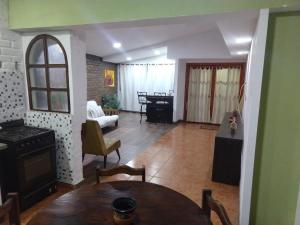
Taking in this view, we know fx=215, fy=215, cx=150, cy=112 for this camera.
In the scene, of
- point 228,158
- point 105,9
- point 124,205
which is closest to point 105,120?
point 228,158

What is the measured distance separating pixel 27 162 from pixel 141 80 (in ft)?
21.6

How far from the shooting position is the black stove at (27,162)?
2.18 meters

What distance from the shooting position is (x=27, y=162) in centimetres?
228

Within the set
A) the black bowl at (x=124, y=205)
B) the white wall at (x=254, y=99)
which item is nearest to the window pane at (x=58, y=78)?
the black bowl at (x=124, y=205)

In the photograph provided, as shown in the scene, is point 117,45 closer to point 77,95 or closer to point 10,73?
point 77,95

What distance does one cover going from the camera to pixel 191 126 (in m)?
6.63

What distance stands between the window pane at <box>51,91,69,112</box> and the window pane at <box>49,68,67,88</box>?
0.09 metres

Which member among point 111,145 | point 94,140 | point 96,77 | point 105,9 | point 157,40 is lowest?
point 111,145

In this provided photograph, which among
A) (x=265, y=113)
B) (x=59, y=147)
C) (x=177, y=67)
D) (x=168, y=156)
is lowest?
(x=168, y=156)

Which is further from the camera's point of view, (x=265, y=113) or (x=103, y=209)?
(x=265, y=113)

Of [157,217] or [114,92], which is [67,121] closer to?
[157,217]

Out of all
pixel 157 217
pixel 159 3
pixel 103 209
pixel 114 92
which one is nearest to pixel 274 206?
pixel 157 217

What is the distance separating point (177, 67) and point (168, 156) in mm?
3427

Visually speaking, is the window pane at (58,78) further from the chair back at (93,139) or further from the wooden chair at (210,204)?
the wooden chair at (210,204)
